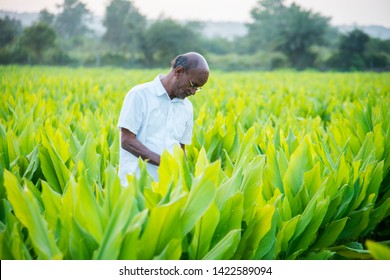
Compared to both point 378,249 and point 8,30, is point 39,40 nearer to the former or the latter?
point 8,30

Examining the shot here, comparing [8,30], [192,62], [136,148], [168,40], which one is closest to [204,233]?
[136,148]

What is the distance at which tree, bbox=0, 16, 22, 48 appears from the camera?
9.77 ft

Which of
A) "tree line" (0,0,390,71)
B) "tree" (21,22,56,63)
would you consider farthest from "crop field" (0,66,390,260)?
"tree" (21,22,56,63)

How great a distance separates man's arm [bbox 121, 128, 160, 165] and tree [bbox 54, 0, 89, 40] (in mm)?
1514

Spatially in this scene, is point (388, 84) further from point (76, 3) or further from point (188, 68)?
point (188, 68)

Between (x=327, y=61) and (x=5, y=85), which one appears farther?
Answer: (x=327, y=61)

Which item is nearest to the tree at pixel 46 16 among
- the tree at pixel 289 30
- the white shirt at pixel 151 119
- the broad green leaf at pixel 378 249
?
the white shirt at pixel 151 119

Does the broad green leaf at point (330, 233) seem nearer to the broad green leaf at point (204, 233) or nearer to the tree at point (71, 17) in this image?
the broad green leaf at point (204, 233)

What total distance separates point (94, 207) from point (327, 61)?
13268 millimetres

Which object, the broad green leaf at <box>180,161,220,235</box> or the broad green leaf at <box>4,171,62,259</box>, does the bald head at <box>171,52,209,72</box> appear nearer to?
the broad green leaf at <box>180,161,220,235</box>

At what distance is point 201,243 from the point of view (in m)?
1.46

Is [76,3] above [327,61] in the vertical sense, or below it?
above
